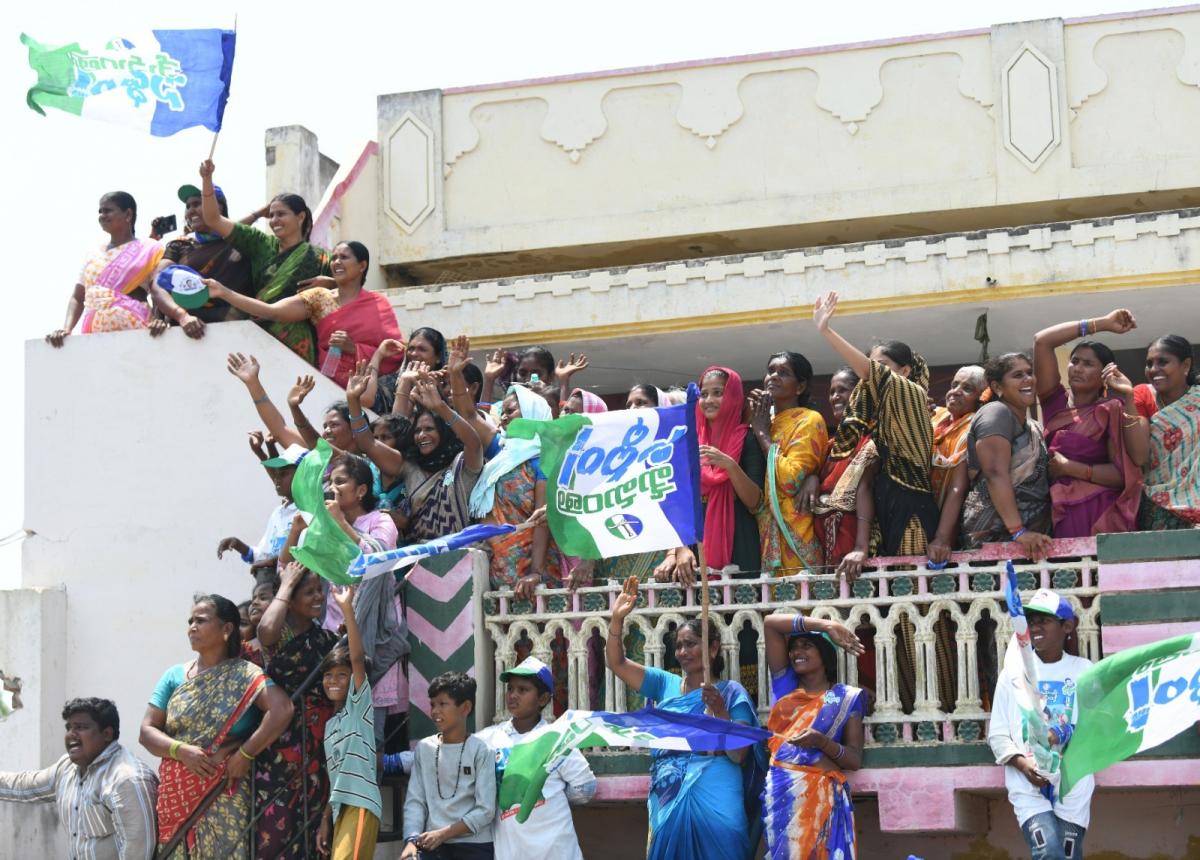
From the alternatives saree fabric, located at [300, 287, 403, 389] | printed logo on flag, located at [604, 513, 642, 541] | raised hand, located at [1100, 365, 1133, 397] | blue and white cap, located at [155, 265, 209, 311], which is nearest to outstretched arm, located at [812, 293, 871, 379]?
raised hand, located at [1100, 365, 1133, 397]

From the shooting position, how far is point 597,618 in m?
9.41

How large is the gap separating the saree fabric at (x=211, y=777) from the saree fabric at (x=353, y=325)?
2667 millimetres

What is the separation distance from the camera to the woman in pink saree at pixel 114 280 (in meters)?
11.8

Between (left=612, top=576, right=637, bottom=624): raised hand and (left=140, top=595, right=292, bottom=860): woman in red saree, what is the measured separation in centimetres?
160

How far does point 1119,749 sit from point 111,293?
22.3 feet

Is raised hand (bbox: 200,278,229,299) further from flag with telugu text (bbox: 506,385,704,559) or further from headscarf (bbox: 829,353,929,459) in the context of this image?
headscarf (bbox: 829,353,929,459)

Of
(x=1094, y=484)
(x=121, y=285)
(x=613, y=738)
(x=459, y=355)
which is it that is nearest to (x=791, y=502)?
(x=1094, y=484)

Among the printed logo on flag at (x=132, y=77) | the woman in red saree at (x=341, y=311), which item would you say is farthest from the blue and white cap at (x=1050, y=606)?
the printed logo on flag at (x=132, y=77)

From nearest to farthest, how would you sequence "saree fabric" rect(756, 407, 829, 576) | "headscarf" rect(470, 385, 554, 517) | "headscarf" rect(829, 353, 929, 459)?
"headscarf" rect(829, 353, 929, 459) → "saree fabric" rect(756, 407, 829, 576) → "headscarf" rect(470, 385, 554, 517)

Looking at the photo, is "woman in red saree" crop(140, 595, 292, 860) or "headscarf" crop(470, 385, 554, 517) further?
"headscarf" crop(470, 385, 554, 517)

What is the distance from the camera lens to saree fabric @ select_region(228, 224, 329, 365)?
38.2ft

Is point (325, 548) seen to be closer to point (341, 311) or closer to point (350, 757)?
point (350, 757)

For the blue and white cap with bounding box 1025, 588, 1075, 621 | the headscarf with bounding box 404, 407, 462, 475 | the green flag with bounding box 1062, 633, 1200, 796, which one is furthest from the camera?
the headscarf with bounding box 404, 407, 462, 475

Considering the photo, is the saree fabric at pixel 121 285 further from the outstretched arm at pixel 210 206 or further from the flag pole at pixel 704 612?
the flag pole at pixel 704 612
